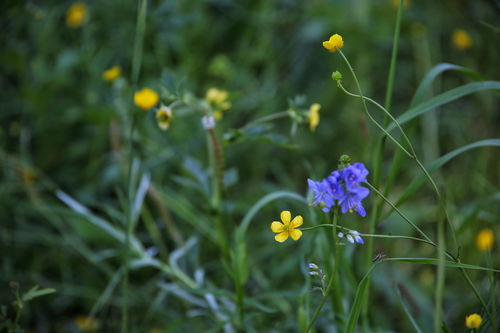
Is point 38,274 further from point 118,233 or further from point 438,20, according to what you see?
point 438,20

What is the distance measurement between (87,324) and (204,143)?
0.84 metres

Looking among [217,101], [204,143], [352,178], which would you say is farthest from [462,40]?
[352,178]

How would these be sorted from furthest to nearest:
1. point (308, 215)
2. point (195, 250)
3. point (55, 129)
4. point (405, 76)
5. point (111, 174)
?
point (405, 76) → point (55, 129) → point (111, 174) → point (195, 250) → point (308, 215)

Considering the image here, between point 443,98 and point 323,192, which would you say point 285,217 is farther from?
point 443,98

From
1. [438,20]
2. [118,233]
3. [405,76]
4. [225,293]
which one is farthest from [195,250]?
[438,20]

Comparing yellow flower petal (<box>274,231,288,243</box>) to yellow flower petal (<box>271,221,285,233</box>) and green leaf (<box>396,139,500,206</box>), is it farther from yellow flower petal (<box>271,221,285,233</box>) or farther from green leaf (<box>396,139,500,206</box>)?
green leaf (<box>396,139,500,206</box>)

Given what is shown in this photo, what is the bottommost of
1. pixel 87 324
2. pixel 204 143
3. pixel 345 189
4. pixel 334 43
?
pixel 87 324

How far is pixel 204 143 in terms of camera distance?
76.2 inches

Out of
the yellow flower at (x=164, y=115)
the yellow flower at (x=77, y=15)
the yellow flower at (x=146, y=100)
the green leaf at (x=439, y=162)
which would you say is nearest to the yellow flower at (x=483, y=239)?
the green leaf at (x=439, y=162)

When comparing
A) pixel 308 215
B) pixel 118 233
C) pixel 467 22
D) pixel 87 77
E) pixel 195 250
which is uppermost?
pixel 467 22

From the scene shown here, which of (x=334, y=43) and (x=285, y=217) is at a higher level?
(x=334, y=43)

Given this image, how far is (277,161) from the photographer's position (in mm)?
2000

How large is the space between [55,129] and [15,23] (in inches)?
18.3

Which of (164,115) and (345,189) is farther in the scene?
(164,115)
